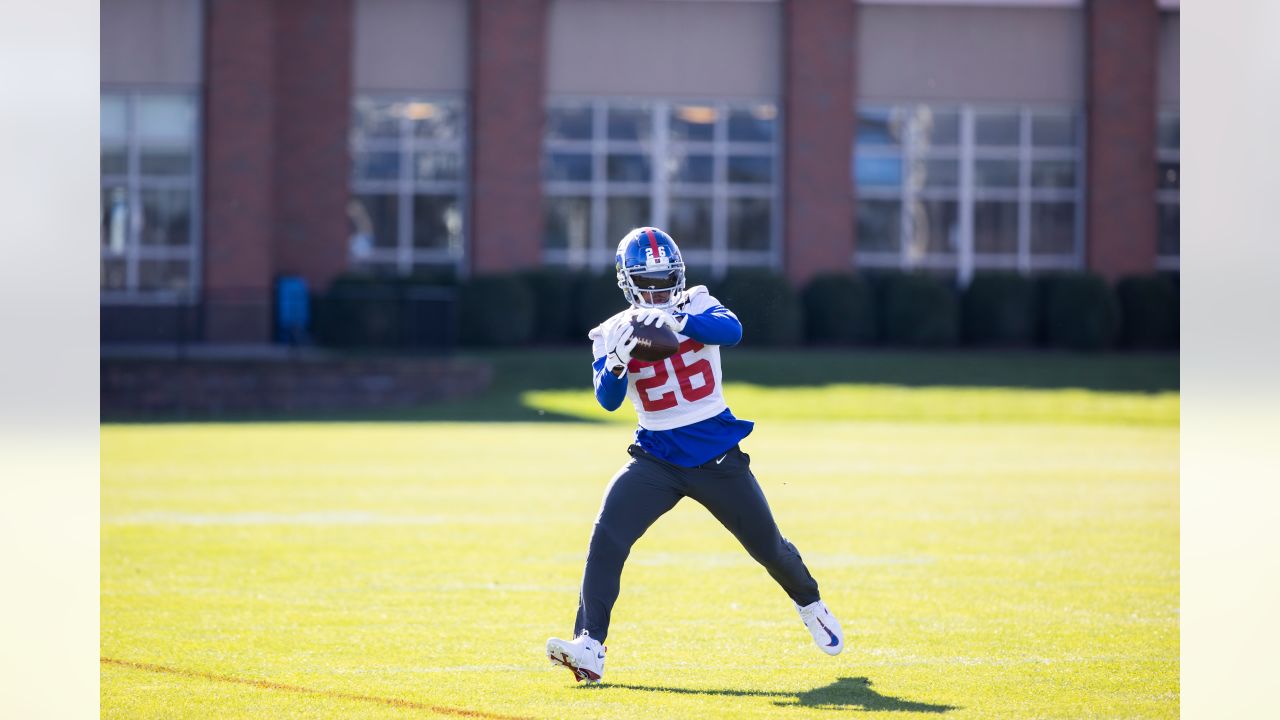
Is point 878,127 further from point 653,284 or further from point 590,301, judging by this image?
point 653,284

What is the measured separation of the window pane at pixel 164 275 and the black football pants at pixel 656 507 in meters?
28.5

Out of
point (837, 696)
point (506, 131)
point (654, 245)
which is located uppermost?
point (506, 131)

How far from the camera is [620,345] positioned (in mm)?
6609

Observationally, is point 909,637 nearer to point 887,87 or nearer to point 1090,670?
point 1090,670

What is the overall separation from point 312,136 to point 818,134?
1110 cm

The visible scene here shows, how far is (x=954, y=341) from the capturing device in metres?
34.4

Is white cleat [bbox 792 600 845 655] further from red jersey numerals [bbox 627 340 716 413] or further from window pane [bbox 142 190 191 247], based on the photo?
window pane [bbox 142 190 191 247]

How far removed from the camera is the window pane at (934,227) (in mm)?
36281

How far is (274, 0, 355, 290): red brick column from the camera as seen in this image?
112ft

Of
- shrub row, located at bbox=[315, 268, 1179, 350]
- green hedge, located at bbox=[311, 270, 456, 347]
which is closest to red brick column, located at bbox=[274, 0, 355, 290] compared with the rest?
green hedge, located at bbox=[311, 270, 456, 347]

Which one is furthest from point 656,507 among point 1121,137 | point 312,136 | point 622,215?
point 1121,137
